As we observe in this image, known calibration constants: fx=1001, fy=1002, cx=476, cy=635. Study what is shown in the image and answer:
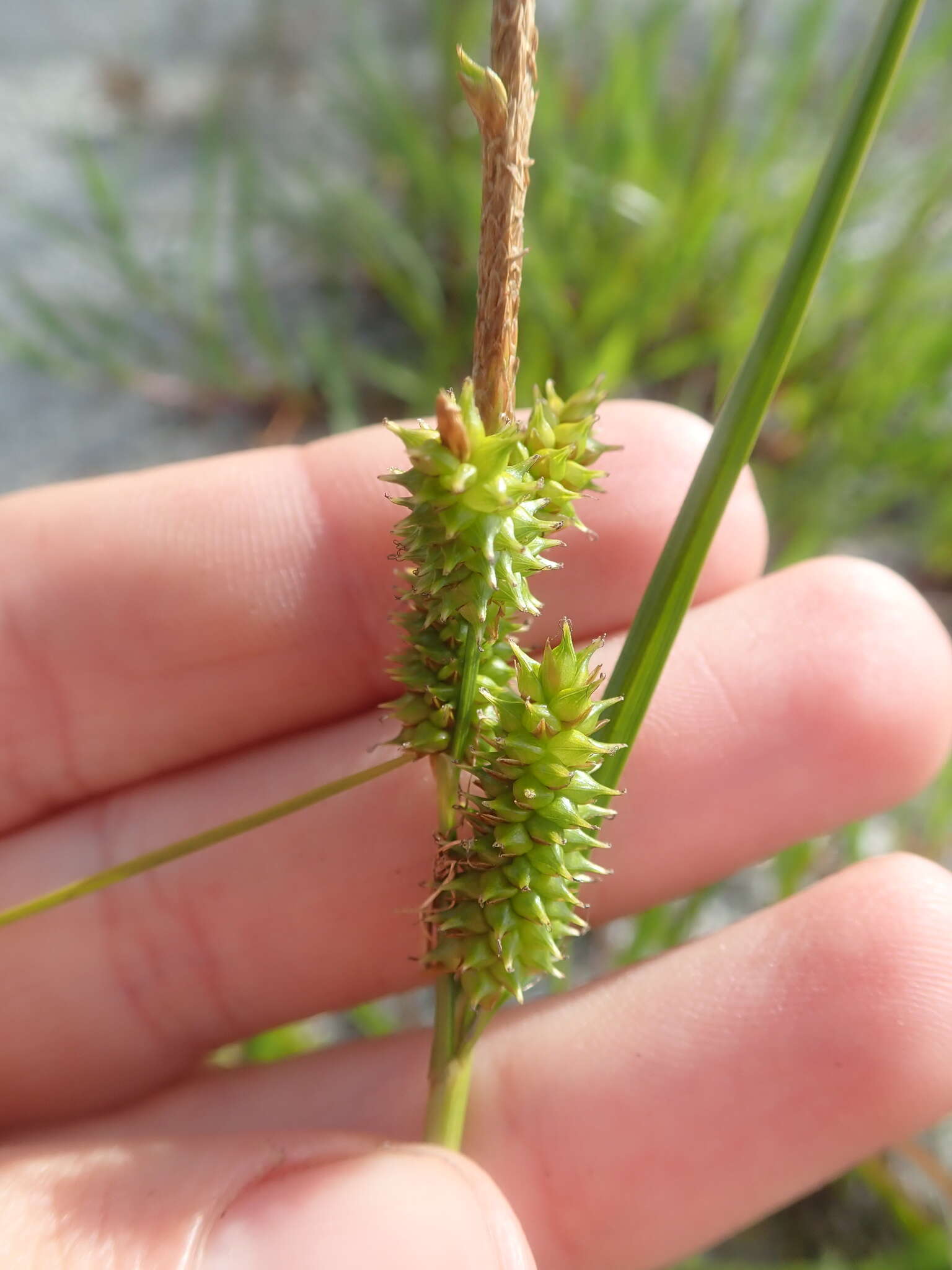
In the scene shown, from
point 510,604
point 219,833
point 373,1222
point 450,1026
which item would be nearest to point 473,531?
point 510,604

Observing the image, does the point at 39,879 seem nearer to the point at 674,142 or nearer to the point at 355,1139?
the point at 355,1139

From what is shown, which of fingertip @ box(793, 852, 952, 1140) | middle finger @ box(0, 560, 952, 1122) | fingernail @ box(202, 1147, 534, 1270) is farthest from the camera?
middle finger @ box(0, 560, 952, 1122)

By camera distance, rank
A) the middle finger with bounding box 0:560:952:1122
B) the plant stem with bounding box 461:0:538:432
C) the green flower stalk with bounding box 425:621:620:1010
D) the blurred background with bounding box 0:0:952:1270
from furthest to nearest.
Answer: the blurred background with bounding box 0:0:952:1270 → the middle finger with bounding box 0:560:952:1122 → the green flower stalk with bounding box 425:621:620:1010 → the plant stem with bounding box 461:0:538:432

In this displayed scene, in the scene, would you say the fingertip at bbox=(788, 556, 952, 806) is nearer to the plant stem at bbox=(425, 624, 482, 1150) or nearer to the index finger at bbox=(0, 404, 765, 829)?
the index finger at bbox=(0, 404, 765, 829)

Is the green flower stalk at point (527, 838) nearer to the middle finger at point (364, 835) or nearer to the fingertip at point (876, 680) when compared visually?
the middle finger at point (364, 835)

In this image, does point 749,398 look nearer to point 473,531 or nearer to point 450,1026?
point 473,531

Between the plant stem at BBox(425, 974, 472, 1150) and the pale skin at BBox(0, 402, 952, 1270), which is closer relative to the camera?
the plant stem at BBox(425, 974, 472, 1150)

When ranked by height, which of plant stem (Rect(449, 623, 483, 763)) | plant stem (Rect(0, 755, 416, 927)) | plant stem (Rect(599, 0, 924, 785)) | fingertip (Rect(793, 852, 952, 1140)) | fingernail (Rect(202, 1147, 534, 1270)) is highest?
plant stem (Rect(599, 0, 924, 785))

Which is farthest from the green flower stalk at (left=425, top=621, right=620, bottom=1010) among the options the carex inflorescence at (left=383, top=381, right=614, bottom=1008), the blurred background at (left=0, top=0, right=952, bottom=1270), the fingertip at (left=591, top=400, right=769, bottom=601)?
the blurred background at (left=0, top=0, right=952, bottom=1270)

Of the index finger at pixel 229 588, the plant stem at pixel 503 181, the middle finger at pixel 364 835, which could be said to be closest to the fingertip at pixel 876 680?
the middle finger at pixel 364 835
